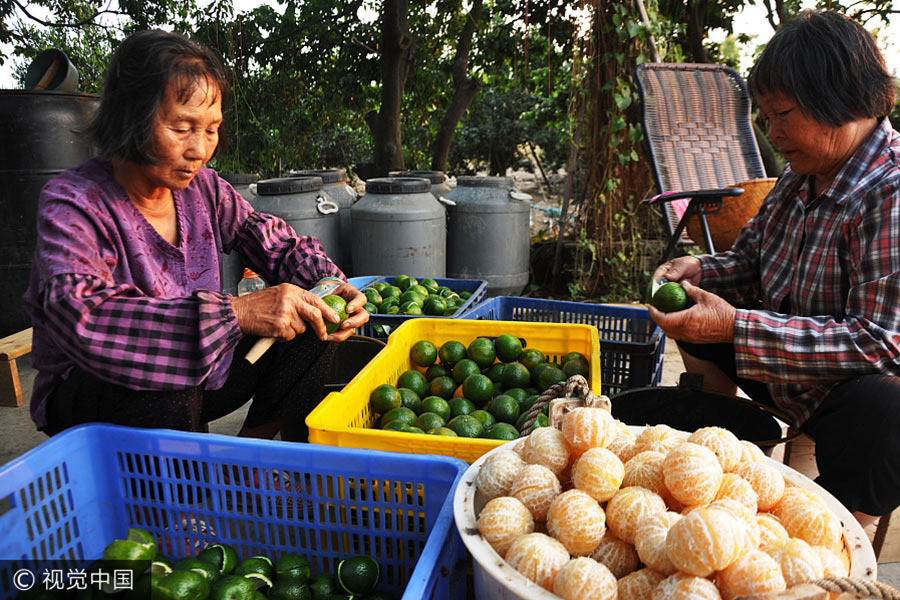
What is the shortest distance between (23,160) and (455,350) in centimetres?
361

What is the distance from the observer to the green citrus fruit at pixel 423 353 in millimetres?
2416

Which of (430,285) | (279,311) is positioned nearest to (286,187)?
(430,285)

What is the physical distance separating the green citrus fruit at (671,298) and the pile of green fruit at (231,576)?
1236 mm

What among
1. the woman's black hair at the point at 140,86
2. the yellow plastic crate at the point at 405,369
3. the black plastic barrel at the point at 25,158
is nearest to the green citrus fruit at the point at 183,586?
the yellow plastic crate at the point at 405,369

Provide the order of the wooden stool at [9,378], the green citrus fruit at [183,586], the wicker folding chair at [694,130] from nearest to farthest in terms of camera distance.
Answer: the green citrus fruit at [183,586], the wooden stool at [9,378], the wicker folding chair at [694,130]

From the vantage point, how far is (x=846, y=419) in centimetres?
171

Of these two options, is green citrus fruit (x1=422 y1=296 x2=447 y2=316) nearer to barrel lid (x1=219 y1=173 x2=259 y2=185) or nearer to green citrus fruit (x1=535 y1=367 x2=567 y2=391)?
green citrus fruit (x1=535 y1=367 x2=567 y2=391)

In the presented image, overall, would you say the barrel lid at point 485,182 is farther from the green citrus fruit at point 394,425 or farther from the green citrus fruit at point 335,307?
the green citrus fruit at point 394,425

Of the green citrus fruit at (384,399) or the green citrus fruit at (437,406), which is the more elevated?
the green citrus fruit at (384,399)

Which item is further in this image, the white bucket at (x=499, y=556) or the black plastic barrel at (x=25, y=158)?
the black plastic barrel at (x=25, y=158)

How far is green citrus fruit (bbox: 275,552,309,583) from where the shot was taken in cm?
144

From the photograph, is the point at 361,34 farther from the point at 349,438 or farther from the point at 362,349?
the point at 349,438

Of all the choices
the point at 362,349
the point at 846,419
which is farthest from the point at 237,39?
the point at 846,419

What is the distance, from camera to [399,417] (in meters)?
1.97
